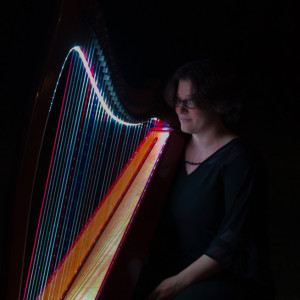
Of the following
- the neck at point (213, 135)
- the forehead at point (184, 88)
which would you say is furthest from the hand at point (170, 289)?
the forehead at point (184, 88)

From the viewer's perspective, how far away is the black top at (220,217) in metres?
1.08

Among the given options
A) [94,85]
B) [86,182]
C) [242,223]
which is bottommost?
[242,223]

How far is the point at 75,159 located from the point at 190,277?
1.42ft

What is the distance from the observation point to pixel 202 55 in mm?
2154

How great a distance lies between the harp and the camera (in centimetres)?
54

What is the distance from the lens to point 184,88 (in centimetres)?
129

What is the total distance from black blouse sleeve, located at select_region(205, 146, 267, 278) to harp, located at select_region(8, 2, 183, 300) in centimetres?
21

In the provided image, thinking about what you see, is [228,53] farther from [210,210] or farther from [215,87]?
[210,210]

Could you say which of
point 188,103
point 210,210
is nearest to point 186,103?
point 188,103

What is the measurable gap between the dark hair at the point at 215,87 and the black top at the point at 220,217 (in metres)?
0.13

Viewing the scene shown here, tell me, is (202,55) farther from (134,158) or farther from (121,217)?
(121,217)

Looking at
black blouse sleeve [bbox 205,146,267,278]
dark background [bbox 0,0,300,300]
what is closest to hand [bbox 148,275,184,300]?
black blouse sleeve [bbox 205,146,267,278]

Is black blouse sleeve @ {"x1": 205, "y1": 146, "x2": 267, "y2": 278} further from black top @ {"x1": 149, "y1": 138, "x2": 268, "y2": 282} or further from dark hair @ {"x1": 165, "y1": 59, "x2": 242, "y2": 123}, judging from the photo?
dark hair @ {"x1": 165, "y1": 59, "x2": 242, "y2": 123}

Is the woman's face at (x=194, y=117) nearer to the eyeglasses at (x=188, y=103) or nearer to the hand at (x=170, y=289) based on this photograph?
Answer: the eyeglasses at (x=188, y=103)
